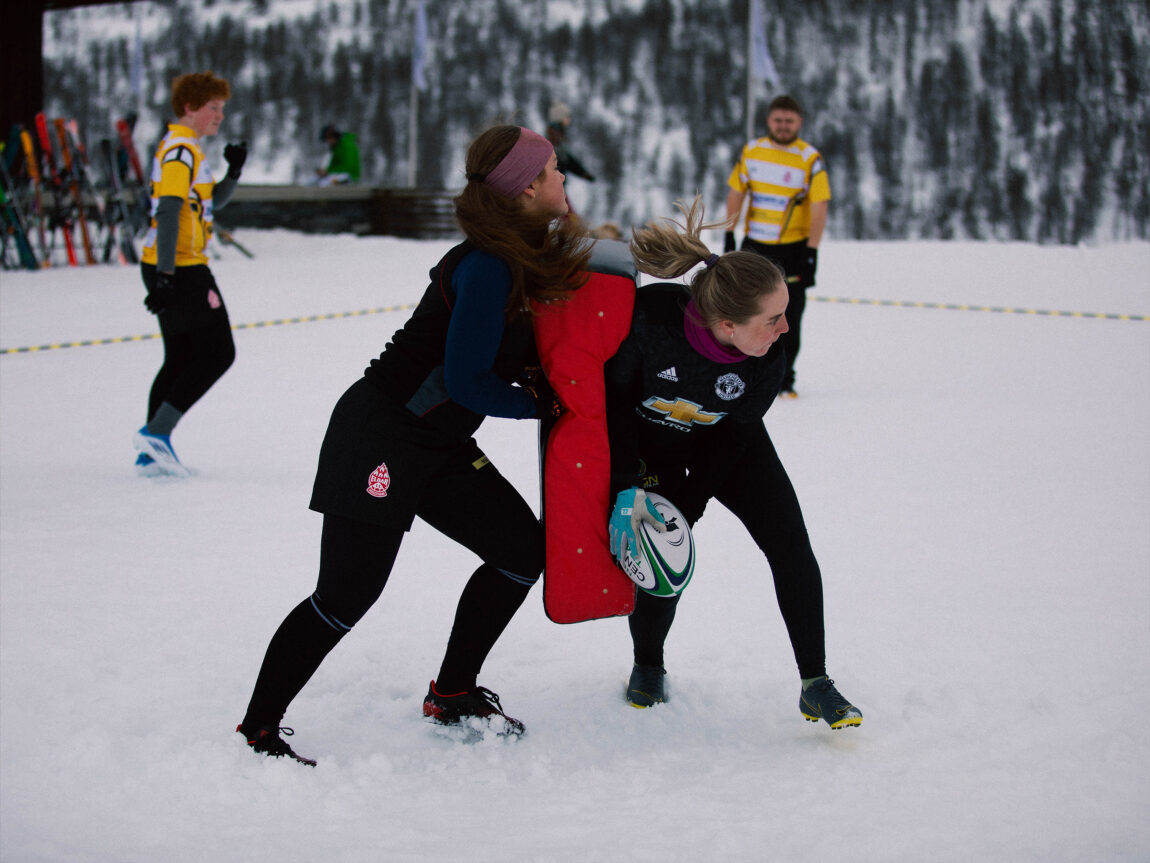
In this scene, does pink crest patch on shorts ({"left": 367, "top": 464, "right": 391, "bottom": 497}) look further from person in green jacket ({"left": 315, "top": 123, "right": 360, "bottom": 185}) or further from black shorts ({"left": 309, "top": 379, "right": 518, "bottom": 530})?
person in green jacket ({"left": 315, "top": 123, "right": 360, "bottom": 185})

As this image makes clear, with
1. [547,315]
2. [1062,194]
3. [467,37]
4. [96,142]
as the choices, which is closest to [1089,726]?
[547,315]

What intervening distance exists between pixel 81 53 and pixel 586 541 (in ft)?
57.9

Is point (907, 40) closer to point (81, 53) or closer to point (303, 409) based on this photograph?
point (303, 409)

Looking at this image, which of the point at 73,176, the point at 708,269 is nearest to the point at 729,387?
the point at 708,269

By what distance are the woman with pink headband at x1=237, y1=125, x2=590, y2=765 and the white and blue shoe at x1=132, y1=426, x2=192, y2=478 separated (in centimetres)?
246

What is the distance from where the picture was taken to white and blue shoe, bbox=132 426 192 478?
457 cm

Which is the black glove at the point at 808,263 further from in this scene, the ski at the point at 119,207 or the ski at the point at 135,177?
the ski at the point at 119,207

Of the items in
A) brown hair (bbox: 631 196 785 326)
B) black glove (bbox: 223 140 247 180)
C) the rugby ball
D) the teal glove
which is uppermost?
brown hair (bbox: 631 196 785 326)

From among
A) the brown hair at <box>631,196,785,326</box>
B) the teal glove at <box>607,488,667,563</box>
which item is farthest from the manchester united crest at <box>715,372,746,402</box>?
the teal glove at <box>607,488,667,563</box>

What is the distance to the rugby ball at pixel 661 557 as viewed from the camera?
2.38m

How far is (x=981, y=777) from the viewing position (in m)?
2.39

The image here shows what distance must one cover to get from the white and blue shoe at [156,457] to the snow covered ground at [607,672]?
0.07 meters

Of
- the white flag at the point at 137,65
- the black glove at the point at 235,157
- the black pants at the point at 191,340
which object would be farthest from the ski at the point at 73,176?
the black pants at the point at 191,340

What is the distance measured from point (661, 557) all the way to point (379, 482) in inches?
23.6
